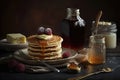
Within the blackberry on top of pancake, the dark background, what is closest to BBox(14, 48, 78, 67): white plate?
the blackberry on top of pancake

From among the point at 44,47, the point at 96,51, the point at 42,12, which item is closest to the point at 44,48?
the point at 44,47

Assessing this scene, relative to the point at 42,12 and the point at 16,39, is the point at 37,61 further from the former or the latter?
the point at 42,12

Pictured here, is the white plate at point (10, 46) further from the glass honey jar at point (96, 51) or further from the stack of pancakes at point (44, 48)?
the glass honey jar at point (96, 51)

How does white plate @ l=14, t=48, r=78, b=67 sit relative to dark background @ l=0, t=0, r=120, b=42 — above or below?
below

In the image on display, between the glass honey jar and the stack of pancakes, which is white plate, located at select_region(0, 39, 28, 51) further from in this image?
the glass honey jar

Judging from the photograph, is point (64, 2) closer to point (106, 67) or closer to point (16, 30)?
point (16, 30)

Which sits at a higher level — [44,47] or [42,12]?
[42,12]

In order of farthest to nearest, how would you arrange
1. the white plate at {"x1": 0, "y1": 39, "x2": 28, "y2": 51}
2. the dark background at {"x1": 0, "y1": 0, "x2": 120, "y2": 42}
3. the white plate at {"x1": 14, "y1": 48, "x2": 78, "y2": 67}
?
the dark background at {"x1": 0, "y1": 0, "x2": 120, "y2": 42} < the white plate at {"x1": 0, "y1": 39, "x2": 28, "y2": 51} < the white plate at {"x1": 14, "y1": 48, "x2": 78, "y2": 67}

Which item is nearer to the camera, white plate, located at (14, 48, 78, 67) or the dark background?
white plate, located at (14, 48, 78, 67)

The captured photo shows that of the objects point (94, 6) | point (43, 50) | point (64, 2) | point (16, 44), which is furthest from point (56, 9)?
point (43, 50)
